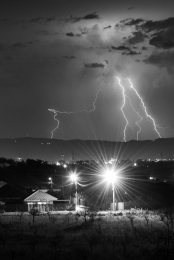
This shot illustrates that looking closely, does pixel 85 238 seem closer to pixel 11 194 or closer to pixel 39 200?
pixel 39 200

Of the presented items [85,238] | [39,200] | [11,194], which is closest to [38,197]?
[39,200]

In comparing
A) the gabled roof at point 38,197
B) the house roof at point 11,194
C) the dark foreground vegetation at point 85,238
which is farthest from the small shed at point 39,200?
the dark foreground vegetation at point 85,238

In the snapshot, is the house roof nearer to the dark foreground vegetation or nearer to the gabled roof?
the gabled roof

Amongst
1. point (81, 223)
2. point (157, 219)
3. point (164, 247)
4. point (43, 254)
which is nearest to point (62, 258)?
point (43, 254)

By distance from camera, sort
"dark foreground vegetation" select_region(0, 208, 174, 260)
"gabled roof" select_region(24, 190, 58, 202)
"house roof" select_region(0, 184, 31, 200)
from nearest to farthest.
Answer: "dark foreground vegetation" select_region(0, 208, 174, 260) → "gabled roof" select_region(24, 190, 58, 202) → "house roof" select_region(0, 184, 31, 200)

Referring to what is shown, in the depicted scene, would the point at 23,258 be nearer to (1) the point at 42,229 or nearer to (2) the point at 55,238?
(2) the point at 55,238

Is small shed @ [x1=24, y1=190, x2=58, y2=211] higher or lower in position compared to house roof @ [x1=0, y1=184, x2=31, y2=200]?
lower

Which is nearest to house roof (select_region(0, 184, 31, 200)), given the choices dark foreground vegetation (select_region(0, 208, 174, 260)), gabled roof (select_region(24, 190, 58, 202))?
gabled roof (select_region(24, 190, 58, 202))

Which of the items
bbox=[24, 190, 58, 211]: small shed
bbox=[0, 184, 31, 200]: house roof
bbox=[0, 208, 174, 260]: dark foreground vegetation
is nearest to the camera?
bbox=[0, 208, 174, 260]: dark foreground vegetation

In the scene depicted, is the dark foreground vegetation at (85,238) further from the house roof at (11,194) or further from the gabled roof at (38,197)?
the house roof at (11,194)
